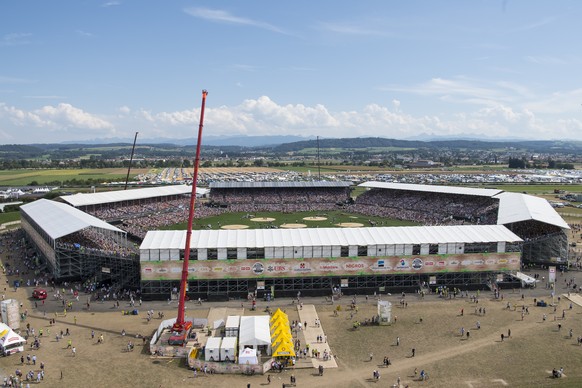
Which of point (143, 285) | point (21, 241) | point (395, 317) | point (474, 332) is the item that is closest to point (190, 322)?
point (143, 285)

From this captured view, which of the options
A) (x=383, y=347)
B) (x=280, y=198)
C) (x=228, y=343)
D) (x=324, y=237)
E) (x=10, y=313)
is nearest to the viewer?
(x=228, y=343)

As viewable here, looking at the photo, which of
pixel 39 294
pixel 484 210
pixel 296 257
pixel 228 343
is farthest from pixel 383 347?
pixel 484 210

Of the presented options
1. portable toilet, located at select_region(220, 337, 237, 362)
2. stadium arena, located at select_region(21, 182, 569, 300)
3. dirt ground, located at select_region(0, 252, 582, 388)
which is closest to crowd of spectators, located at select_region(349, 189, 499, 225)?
stadium arena, located at select_region(21, 182, 569, 300)

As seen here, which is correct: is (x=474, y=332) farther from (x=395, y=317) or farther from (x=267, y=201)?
(x=267, y=201)

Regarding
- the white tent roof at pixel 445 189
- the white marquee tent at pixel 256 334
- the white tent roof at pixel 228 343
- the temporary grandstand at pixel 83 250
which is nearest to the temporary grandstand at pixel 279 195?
the white tent roof at pixel 445 189

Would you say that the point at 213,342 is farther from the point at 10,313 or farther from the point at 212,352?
the point at 10,313

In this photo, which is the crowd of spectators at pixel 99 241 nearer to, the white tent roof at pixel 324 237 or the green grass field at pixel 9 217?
the white tent roof at pixel 324 237
